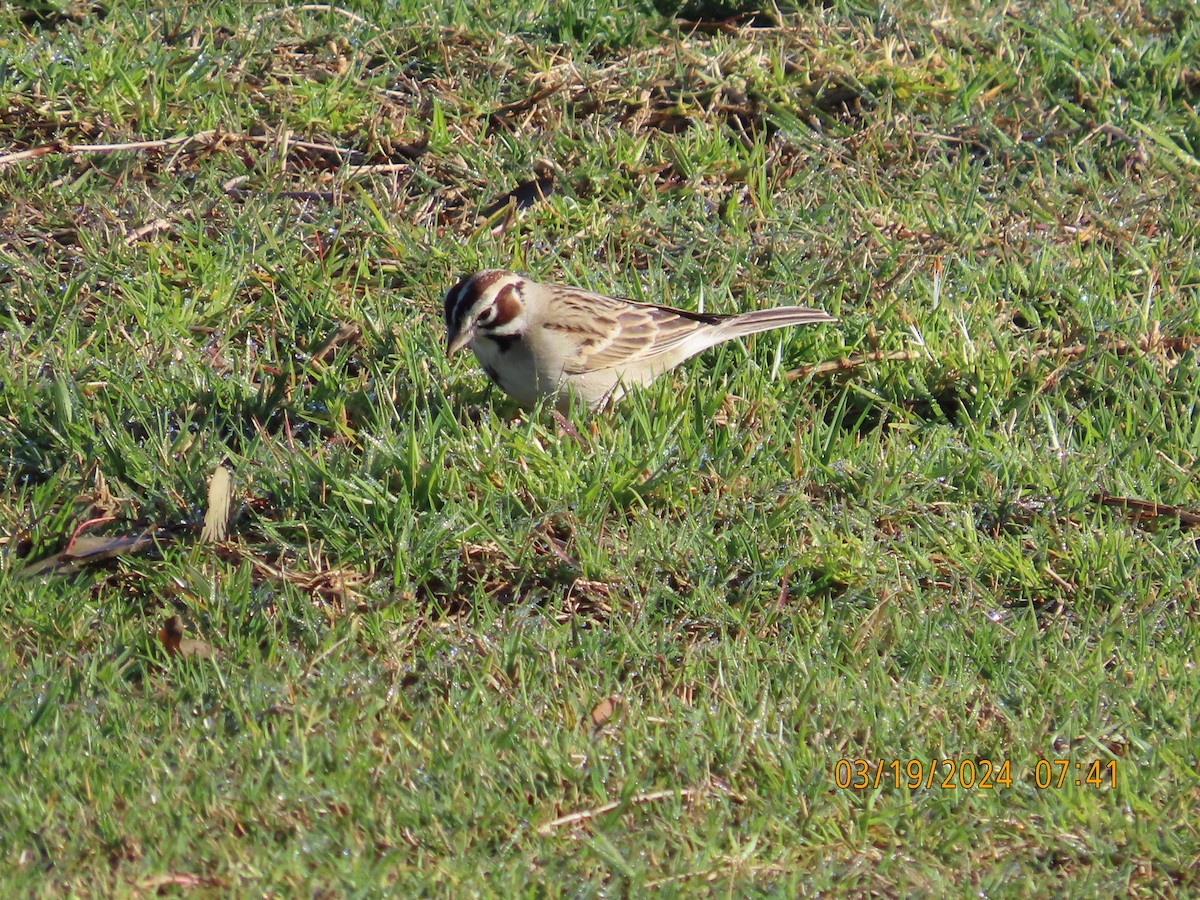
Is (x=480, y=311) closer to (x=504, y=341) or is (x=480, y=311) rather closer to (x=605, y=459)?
(x=504, y=341)

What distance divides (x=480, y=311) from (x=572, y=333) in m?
0.46

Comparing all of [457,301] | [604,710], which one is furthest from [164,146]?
[604,710]

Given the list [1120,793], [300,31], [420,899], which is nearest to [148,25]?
[300,31]

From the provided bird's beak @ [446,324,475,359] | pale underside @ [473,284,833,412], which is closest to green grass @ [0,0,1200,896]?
pale underside @ [473,284,833,412]

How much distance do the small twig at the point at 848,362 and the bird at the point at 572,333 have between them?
0.20 m

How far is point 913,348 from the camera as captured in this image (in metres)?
6.56

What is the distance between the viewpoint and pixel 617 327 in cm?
643

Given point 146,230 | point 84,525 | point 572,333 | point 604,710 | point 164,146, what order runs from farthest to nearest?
point 164,146 < point 146,230 < point 572,333 < point 84,525 < point 604,710

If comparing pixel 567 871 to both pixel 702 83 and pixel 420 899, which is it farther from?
pixel 702 83

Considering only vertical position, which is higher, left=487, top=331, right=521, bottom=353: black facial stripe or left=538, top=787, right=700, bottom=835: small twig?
left=487, top=331, right=521, bottom=353: black facial stripe

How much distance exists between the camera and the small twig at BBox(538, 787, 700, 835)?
4.21m

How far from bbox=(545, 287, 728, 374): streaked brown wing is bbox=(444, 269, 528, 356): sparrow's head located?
231 mm

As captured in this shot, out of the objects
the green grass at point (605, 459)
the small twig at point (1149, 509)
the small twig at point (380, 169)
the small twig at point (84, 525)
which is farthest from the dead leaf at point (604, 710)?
the small twig at point (380, 169)

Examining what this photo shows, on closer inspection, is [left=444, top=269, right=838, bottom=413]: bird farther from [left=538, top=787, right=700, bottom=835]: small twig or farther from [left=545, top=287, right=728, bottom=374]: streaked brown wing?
[left=538, top=787, right=700, bottom=835]: small twig
